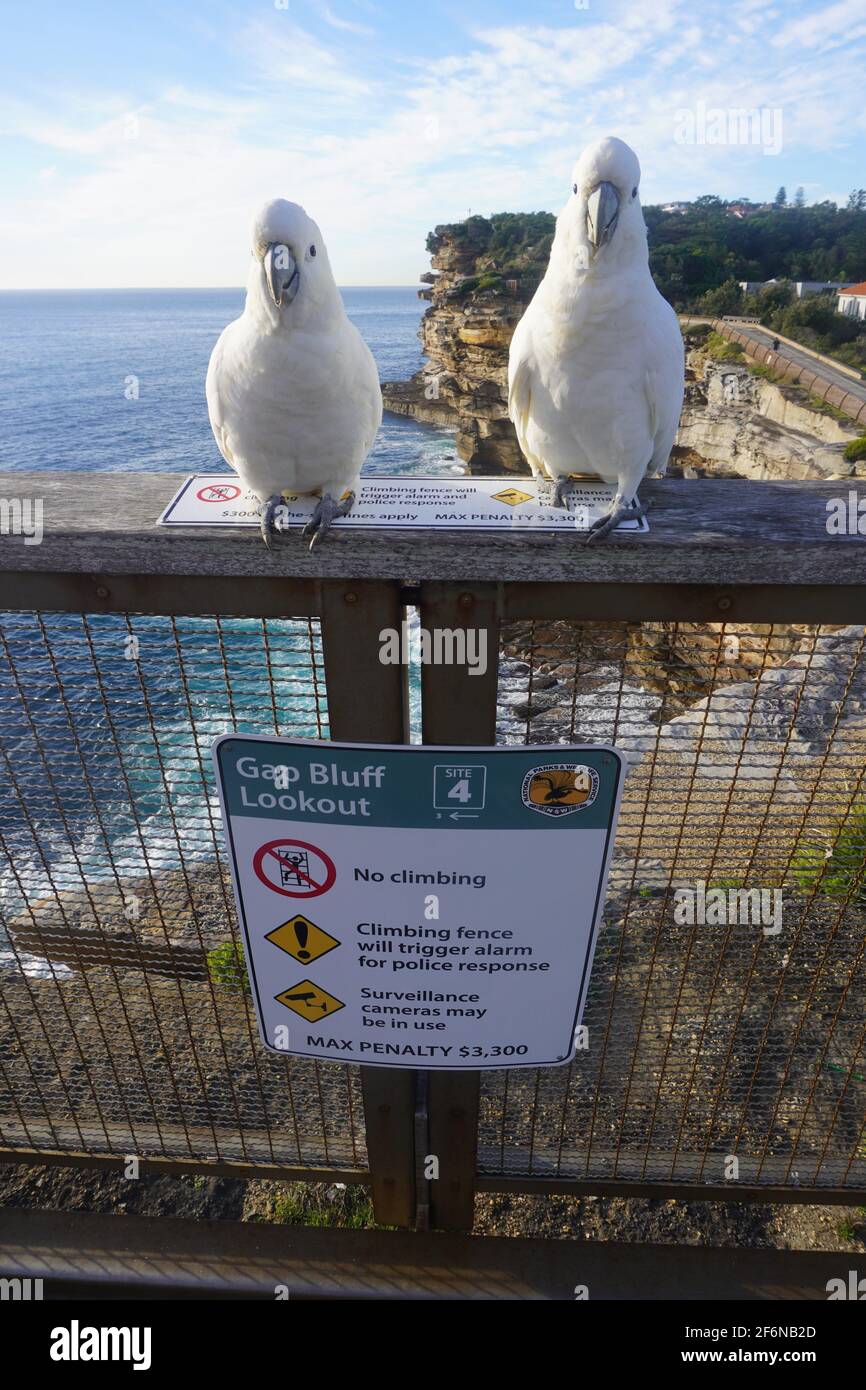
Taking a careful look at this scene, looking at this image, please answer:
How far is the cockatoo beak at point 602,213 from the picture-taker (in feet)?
6.88

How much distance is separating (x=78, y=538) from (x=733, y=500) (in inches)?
52.4

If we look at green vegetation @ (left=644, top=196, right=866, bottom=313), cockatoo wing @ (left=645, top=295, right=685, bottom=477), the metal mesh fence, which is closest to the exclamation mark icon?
the metal mesh fence

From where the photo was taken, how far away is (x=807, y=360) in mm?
30375

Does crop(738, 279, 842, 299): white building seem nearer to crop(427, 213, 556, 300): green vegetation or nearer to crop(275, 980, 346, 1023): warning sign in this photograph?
crop(427, 213, 556, 300): green vegetation

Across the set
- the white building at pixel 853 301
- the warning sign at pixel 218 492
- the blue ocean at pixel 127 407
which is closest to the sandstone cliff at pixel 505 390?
the blue ocean at pixel 127 407

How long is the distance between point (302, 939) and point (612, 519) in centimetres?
117

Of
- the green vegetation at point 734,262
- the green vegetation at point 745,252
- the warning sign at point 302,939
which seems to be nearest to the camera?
the warning sign at point 302,939

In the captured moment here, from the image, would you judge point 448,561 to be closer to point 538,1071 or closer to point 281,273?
point 281,273

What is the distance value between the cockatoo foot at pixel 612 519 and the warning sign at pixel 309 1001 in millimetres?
1233

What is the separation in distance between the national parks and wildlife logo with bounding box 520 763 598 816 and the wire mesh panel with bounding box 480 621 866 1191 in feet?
0.45

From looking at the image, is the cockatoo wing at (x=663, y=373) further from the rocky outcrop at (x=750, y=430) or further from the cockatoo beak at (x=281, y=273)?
the rocky outcrop at (x=750, y=430)

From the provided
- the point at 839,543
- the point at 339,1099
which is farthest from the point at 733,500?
the point at 339,1099

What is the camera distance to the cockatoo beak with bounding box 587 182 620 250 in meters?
2.10
